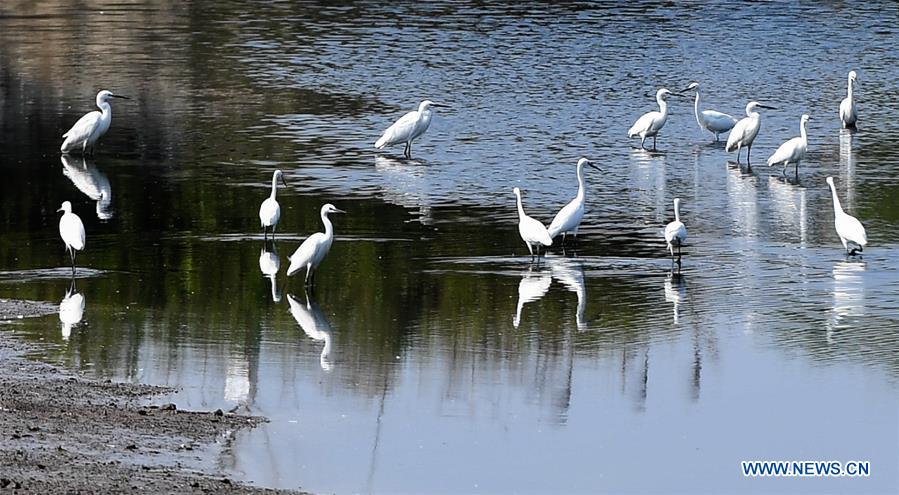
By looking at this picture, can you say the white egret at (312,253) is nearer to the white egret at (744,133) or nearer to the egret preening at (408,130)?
the egret preening at (408,130)

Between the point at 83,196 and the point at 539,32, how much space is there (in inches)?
758

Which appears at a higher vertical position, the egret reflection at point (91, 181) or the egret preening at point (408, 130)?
the egret preening at point (408, 130)

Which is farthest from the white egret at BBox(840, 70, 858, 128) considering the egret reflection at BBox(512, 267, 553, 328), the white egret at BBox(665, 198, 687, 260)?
the egret reflection at BBox(512, 267, 553, 328)

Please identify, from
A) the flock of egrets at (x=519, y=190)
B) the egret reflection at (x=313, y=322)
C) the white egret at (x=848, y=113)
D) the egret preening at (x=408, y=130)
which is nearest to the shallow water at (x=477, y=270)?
the egret reflection at (x=313, y=322)

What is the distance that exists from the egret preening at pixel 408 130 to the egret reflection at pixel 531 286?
24.0ft

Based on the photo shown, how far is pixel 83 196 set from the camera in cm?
2041

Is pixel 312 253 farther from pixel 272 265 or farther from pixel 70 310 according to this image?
pixel 70 310

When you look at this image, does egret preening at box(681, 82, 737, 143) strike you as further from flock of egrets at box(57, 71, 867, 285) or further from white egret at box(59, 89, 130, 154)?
white egret at box(59, 89, 130, 154)

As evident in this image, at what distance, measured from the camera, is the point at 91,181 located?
70.4ft

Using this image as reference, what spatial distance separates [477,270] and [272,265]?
214 cm

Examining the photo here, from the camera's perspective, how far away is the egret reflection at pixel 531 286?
1494 cm

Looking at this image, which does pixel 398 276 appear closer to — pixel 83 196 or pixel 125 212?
pixel 125 212

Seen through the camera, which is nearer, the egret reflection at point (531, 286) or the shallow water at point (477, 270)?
the shallow water at point (477, 270)

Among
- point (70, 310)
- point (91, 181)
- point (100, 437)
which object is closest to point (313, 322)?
point (70, 310)
